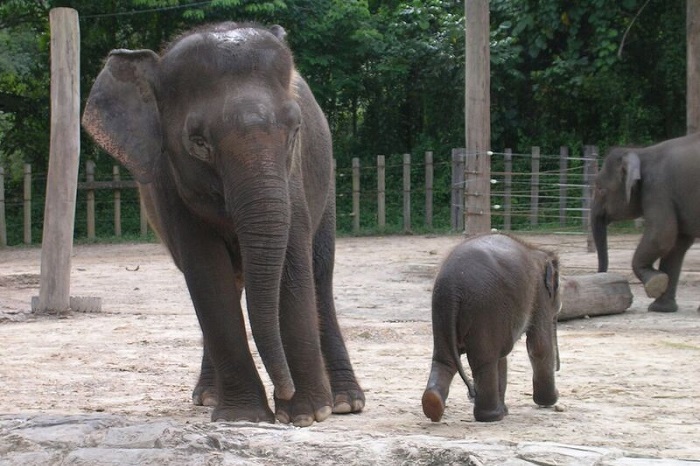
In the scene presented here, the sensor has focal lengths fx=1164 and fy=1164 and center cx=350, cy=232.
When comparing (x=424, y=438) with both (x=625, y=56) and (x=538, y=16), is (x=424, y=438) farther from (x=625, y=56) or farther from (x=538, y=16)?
(x=625, y=56)

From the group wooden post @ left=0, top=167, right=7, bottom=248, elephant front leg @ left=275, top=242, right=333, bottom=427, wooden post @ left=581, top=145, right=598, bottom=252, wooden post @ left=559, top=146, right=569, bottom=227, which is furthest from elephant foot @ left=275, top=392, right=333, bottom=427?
wooden post @ left=0, top=167, right=7, bottom=248

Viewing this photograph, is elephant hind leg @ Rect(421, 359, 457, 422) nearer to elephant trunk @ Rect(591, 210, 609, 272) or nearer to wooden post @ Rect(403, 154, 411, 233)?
elephant trunk @ Rect(591, 210, 609, 272)

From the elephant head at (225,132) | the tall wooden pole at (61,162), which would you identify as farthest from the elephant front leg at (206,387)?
the tall wooden pole at (61,162)

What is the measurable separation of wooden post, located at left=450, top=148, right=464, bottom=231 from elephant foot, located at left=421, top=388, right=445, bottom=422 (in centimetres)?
1633

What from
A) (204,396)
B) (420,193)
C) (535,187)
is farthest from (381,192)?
(204,396)

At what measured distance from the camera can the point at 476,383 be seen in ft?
17.4

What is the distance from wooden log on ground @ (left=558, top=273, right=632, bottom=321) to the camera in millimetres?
9633

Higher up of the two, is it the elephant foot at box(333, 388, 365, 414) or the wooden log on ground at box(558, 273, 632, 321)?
the wooden log on ground at box(558, 273, 632, 321)

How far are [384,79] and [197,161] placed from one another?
67.8 ft

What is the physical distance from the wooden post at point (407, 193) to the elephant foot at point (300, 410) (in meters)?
17.4

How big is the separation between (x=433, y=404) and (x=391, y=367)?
7.14 ft

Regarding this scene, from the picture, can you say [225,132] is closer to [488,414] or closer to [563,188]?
→ [488,414]

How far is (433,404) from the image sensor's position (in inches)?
202

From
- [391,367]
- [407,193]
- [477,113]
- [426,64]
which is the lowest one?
[391,367]
